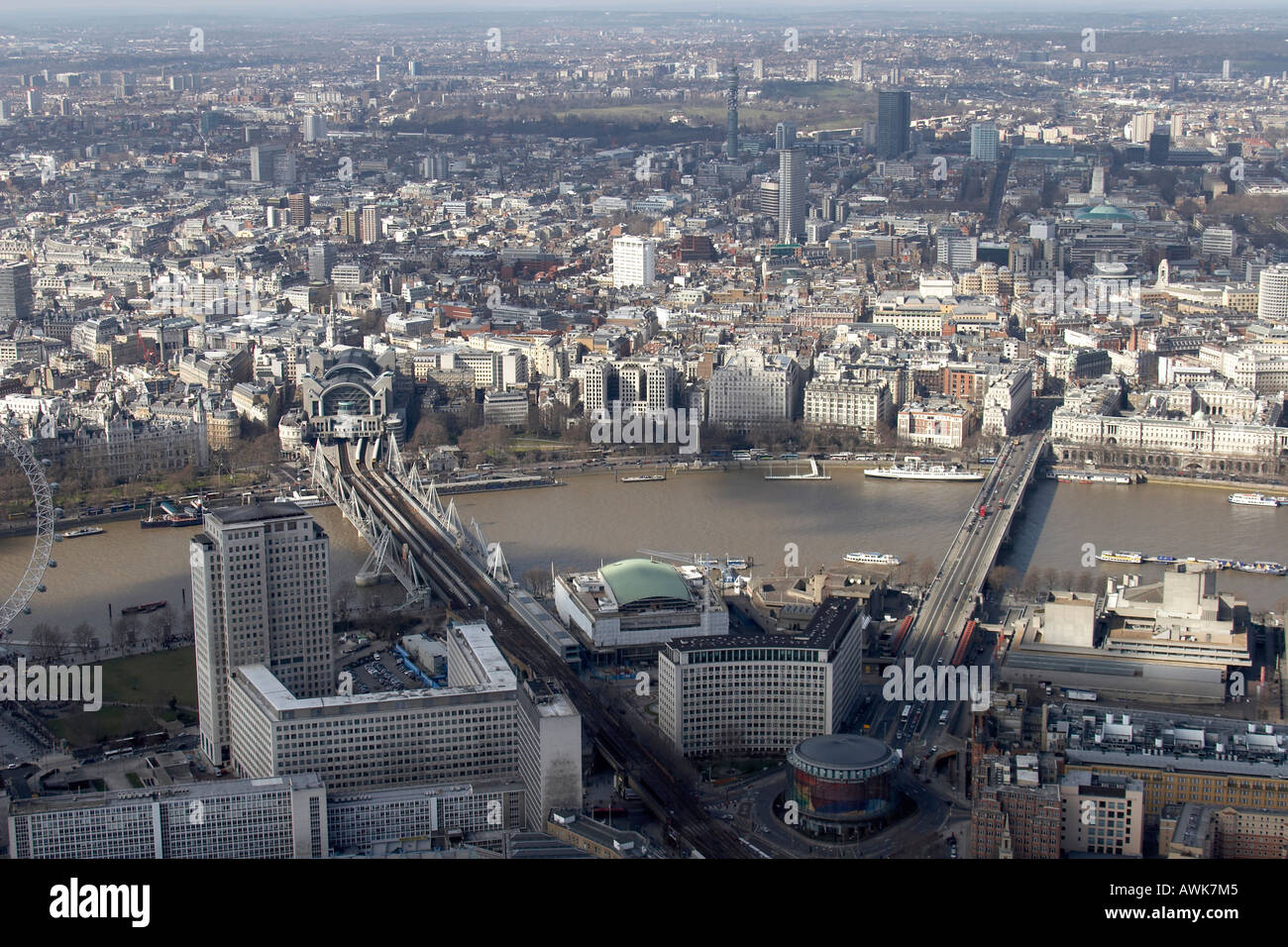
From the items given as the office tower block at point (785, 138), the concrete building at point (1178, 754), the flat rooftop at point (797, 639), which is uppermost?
the office tower block at point (785, 138)

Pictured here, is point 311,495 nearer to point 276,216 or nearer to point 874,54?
point 276,216

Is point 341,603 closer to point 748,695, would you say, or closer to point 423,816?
point 748,695

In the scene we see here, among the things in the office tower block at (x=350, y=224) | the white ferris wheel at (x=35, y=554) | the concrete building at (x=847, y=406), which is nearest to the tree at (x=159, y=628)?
the white ferris wheel at (x=35, y=554)

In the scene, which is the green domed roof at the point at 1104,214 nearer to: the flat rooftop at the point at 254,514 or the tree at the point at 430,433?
the tree at the point at 430,433

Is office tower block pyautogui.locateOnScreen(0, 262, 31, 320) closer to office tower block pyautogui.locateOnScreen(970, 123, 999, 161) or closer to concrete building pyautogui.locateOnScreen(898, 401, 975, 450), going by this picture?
concrete building pyautogui.locateOnScreen(898, 401, 975, 450)

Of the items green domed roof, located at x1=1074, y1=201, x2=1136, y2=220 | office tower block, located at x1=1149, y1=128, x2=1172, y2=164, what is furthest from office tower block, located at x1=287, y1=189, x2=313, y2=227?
office tower block, located at x1=1149, y1=128, x2=1172, y2=164

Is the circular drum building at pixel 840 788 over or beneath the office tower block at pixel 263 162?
beneath
